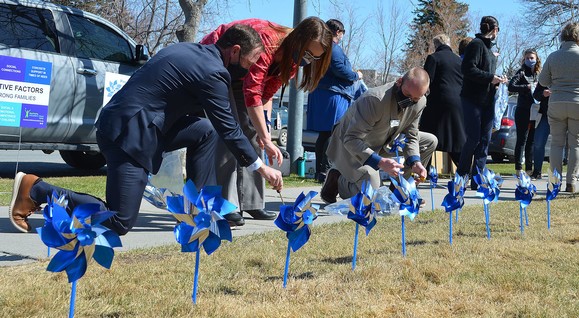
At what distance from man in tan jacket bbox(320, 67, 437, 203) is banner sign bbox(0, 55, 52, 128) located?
3043mm

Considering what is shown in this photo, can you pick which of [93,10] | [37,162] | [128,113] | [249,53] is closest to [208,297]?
[128,113]

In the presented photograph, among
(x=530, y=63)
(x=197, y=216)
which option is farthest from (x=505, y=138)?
(x=197, y=216)

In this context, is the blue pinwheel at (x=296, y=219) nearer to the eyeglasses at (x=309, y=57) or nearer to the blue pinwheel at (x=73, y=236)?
the blue pinwheel at (x=73, y=236)

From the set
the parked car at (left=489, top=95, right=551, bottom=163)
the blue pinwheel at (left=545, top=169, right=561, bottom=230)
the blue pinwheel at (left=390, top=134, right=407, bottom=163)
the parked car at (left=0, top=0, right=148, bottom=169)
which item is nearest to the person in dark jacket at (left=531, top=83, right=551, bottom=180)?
the blue pinwheel at (left=390, top=134, right=407, bottom=163)

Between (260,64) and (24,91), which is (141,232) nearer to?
(260,64)

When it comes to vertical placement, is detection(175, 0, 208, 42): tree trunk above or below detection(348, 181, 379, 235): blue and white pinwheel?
above

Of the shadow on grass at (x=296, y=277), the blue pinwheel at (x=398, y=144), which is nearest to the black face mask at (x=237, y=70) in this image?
the shadow on grass at (x=296, y=277)

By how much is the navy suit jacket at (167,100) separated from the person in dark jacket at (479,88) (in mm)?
4944

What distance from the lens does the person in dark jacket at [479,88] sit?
870cm

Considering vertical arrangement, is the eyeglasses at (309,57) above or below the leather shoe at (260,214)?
above

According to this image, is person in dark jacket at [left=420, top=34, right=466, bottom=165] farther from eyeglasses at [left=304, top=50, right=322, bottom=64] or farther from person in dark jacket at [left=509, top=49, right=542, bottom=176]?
eyeglasses at [left=304, top=50, right=322, bottom=64]

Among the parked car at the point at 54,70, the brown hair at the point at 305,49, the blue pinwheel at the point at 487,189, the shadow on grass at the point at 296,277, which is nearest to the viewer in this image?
the shadow on grass at the point at 296,277

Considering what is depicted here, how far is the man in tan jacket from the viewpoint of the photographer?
6.14m

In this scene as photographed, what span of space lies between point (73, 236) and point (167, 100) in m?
1.74
